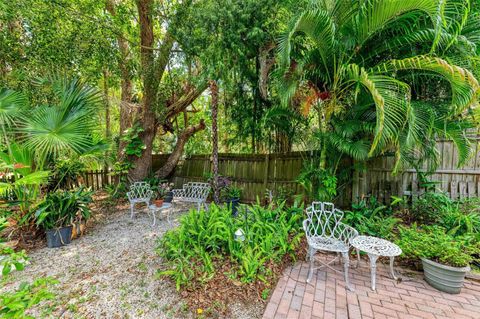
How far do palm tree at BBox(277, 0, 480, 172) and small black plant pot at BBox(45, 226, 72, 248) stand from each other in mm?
4046

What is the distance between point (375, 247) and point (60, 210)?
15.2 ft

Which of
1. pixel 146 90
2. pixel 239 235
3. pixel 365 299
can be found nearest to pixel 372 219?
pixel 365 299

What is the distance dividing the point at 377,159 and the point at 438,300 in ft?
7.48

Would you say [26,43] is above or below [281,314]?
above

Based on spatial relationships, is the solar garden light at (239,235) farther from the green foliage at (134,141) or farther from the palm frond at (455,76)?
the green foliage at (134,141)

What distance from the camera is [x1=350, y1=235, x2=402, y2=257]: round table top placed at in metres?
2.35

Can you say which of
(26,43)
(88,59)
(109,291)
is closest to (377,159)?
(109,291)

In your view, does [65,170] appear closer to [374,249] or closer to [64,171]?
[64,171]

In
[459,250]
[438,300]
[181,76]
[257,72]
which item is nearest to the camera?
[438,300]

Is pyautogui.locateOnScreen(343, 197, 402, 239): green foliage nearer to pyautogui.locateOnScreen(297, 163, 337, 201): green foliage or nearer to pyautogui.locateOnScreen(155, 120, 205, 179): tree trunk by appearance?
pyautogui.locateOnScreen(297, 163, 337, 201): green foliage

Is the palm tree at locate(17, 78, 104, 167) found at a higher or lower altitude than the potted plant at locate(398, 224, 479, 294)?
higher

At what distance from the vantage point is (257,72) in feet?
14.0

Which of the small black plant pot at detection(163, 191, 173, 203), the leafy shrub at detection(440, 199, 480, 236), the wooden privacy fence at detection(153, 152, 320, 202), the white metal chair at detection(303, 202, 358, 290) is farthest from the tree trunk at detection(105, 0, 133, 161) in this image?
the leafy shrub at detection(440, 199, 480, 236)

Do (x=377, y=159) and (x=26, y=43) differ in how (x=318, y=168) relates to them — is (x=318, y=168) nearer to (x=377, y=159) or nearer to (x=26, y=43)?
(x=377, y=159)
